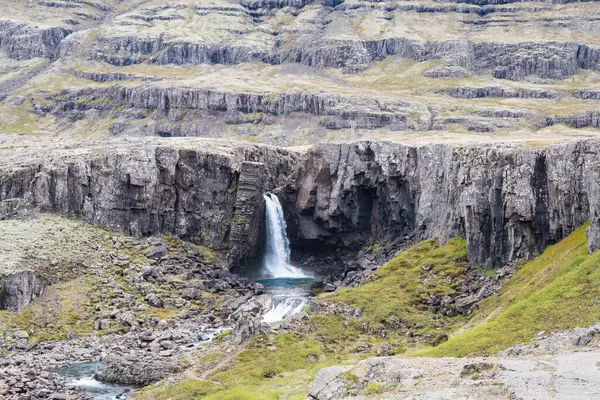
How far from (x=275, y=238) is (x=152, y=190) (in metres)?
23.3

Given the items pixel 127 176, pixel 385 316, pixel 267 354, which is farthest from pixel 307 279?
pixel 267 354

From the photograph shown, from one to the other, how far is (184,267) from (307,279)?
855 inches

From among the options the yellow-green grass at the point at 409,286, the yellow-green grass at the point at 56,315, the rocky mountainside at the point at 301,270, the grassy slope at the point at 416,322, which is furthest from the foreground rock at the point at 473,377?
the yellow-green grass at the point at 56,315

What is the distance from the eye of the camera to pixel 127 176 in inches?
4648

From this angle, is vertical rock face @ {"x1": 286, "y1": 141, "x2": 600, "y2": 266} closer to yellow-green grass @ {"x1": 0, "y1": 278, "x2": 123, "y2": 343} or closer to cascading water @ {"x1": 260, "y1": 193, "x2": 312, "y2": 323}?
cascading water @ {"x1": 260, "y1": 193, "x2": 312, "y2": 323}

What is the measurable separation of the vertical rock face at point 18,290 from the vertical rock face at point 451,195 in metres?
49.2

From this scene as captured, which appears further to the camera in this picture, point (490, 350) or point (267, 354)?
point (267, 354)

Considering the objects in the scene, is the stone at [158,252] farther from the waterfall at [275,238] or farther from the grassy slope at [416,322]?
the grassy slope at [416,322]

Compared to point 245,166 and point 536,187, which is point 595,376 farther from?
point 245,166

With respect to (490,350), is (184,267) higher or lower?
lower

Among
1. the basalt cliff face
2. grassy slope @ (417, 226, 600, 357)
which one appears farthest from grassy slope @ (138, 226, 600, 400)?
the basalt cliff face

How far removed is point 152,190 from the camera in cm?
11931

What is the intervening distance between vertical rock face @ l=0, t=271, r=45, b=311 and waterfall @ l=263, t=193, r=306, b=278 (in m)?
44.4

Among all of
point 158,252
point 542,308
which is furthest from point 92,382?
point 542,308
